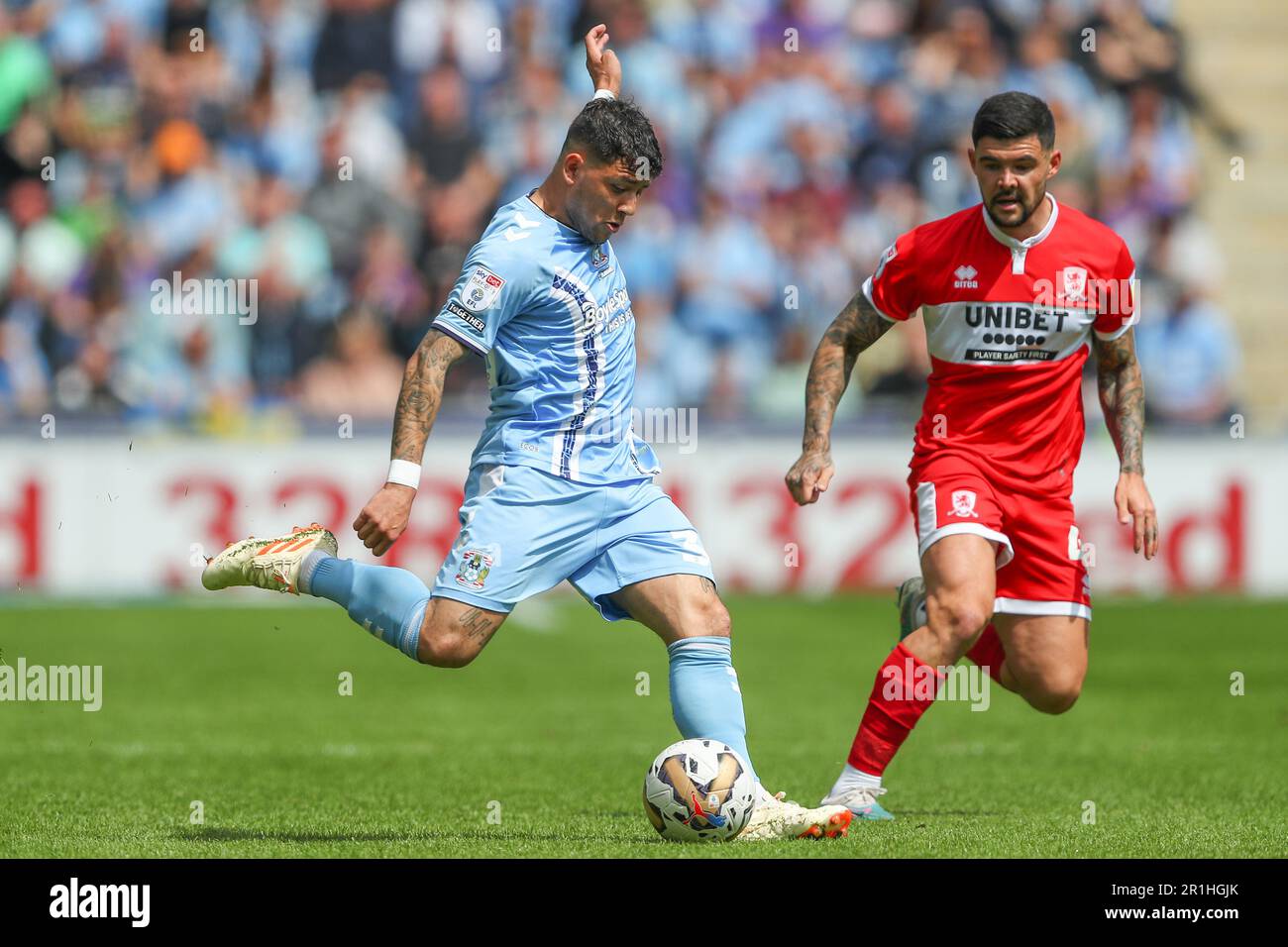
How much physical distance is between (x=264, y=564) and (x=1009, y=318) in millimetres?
2968

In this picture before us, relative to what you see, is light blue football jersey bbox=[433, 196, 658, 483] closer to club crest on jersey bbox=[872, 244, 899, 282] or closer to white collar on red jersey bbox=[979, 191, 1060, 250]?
club crest on jersey bbox=[872, 244, 899, 282]

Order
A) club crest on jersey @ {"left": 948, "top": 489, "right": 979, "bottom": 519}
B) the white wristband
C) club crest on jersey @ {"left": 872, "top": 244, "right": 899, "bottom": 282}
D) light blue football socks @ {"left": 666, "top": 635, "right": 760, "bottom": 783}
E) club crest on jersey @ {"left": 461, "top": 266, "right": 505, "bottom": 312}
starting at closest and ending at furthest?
the white wristband
club crest on jersey @ {"left": 461, "top": 266, "right": 505, "bottom": 312}
light blue football socks @ {"left": 666, "top": 635, "right": 760, "bottom": 783}
club crest on jersey @ {"left": 948, "top": 489, "right": 979, "bottom": 519}
club crest on jersey @ {"left": 872, "top": 244, "right": 899, "bottom": 282}

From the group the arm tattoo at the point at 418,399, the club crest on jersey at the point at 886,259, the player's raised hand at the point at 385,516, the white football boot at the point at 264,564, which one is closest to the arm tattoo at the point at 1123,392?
the club crest on jersey at the point at 886,259

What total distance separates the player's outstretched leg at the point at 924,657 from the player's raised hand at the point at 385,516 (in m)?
1.93

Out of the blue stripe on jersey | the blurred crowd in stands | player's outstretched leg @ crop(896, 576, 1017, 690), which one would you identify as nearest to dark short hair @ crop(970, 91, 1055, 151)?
the blue stripe on jersey

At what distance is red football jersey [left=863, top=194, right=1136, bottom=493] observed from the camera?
26.0ft

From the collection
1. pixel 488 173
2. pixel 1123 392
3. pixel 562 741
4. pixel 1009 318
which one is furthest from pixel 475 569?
pixel 488 173

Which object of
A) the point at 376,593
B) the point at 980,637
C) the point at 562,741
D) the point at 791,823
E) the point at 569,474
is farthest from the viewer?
the point at 562,741

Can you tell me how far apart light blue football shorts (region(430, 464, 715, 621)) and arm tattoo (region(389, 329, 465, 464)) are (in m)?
0.43

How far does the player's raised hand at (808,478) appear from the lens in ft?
24.7

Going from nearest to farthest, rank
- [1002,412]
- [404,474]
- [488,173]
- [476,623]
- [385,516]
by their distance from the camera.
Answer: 1. [385,516]
2. [404,474]
3. [476,623]
4. [1002,412]
5. [488,173]

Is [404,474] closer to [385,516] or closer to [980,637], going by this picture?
[385,516]

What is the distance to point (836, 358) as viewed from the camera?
26.5ft

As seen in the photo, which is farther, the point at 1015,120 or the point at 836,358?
the point at 836,358
